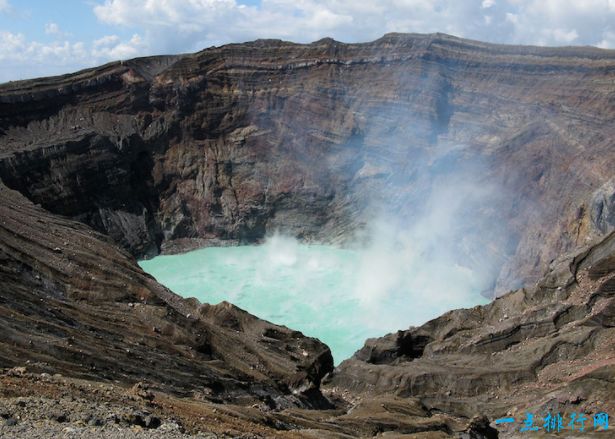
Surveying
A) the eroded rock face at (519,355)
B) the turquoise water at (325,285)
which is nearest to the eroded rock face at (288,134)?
the turquoise water at (325,285)

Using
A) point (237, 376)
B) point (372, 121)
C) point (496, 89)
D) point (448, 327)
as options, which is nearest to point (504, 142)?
point (496, 89)

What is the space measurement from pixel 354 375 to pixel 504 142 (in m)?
30.6

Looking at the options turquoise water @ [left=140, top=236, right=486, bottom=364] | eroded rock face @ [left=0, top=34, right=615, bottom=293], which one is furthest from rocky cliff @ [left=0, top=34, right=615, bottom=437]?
turquoise water @ [left=140, top=236, right=486, bottom=364]

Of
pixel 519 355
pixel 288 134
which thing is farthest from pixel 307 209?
pixel 519 355

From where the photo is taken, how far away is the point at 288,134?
6488 cm

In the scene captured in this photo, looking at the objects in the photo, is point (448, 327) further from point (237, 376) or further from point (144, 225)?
point (144, 225)

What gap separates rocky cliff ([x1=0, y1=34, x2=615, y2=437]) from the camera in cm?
2409

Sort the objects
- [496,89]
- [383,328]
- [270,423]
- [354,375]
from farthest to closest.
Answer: [496,89]
[383,328]
[354,375]
[270,423]

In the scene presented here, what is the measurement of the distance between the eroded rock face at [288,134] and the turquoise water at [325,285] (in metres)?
2.58

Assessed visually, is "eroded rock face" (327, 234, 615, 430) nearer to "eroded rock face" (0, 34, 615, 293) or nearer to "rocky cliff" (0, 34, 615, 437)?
"rocky cliff" (0, 34, 615, 437)

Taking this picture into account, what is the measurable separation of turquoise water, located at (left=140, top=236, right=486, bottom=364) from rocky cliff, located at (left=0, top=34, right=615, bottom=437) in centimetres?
247

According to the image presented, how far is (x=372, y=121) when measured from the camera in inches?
2489

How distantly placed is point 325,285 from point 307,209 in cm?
1193

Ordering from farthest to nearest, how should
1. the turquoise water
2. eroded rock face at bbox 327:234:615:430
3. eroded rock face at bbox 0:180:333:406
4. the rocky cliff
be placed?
the turquoise water
eroded rock face at bbox 327:234:615:430
the rocky cliff
eroded rock face at bbox 0:180:333:406
